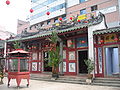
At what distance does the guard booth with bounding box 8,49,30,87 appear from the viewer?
7858 millimetres

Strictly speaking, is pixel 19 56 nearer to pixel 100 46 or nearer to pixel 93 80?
pixel 93 80

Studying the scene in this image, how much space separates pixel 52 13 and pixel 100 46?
21.4 metres

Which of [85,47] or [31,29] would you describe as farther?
[31,29]

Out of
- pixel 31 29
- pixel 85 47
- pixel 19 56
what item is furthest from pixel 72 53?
pixel 31 29

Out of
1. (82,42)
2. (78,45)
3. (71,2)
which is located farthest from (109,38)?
(71,2)

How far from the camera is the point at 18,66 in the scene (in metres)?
8.06

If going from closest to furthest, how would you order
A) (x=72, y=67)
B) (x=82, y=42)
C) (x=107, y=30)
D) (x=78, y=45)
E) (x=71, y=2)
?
(x=107, y=30)
(x=82, y=42)
(x=78, y=45)
(x=72, y=67)
(x=71, y=2)

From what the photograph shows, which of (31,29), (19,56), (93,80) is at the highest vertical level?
(31,29)

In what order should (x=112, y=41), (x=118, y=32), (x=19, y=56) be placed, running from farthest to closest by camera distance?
(x=112, y=41) < (x=118, y=32) < (x=19, y=56)

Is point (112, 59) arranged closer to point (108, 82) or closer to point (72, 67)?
point (72, 67)

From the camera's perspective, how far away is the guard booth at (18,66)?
309 inches

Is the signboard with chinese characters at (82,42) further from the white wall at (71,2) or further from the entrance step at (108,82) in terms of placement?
the white wall at (71,2)

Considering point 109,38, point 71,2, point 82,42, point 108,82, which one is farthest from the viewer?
point 71,2

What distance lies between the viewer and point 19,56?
857 centimetres
